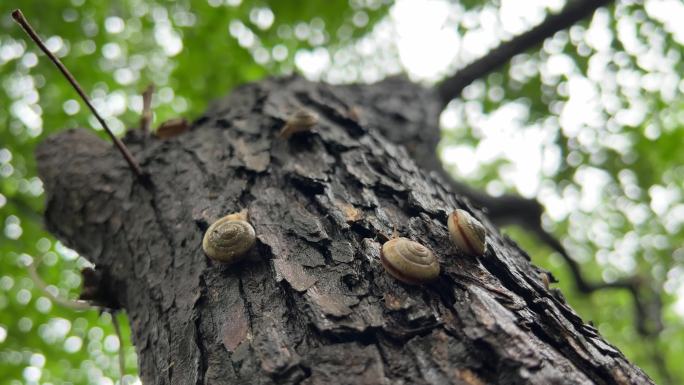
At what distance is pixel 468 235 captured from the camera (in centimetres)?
147

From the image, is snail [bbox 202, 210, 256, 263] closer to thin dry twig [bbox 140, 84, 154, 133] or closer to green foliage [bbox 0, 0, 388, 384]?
thin dry twig [bbox 140, 84, 154, 133]

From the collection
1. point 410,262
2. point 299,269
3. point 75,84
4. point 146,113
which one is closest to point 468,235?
point 410,262

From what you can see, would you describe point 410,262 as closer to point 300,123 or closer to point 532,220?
point 300,123

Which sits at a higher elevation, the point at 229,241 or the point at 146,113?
the point at 229,241

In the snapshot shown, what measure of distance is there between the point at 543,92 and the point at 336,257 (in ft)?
12.6

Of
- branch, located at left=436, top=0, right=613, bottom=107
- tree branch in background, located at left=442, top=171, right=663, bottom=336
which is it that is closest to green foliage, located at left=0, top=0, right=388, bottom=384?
branch, located at left=436, top=0, right=613, bottom=107

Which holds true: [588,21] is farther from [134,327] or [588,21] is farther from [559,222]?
[134,327]

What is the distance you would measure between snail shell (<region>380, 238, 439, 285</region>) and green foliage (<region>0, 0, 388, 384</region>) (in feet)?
9.34

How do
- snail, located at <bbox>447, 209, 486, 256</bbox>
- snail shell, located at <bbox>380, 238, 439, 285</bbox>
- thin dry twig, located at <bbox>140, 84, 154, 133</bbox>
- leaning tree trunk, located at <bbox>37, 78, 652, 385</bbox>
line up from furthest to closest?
thin dry twig, located at <bbox>140, 84, 154, 133</bbox>, snail, located at <bbox>447, 209, 486, 256</bbox>, snail shell, located at <bbox>380, 238, 439, 285</bbox>, leaning tree trunk, located at <bbox>37, 78, 652, 385</bbox>

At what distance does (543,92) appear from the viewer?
4703 millimetres

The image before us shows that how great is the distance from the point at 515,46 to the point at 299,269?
361 centimetres

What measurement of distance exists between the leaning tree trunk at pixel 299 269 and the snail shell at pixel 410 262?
35 mm

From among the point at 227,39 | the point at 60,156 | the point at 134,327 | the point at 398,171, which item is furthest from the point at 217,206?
the point at 227,39

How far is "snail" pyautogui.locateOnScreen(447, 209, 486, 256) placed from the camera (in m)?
1.47
